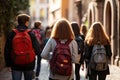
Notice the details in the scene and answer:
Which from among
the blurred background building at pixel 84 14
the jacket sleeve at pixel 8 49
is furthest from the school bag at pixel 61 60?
the blurred background building at pixel 84 14

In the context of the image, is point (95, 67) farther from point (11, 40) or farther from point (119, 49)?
point (119, 49)

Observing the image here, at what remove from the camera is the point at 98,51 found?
8352 millimetres

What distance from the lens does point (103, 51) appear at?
834cm

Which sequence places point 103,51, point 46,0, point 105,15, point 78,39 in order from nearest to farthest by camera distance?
point 103,51 → point 78,39 → point 105,15 → point 46,0

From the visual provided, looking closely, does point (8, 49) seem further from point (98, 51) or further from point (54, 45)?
point (98, 51)

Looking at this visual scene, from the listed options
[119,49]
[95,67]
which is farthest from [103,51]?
[119,49]

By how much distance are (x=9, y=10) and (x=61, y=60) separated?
27.2 feet

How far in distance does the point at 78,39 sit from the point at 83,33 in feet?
4.52

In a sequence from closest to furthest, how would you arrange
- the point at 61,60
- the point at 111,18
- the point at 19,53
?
the point at 61,60
the point at 19,53
the point at 111,18

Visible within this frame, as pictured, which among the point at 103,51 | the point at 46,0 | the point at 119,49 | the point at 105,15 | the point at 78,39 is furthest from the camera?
the point at 46,0

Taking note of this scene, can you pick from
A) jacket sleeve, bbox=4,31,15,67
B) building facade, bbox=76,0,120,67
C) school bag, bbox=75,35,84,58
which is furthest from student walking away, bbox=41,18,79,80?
building facade, bbox=76,0,120,67

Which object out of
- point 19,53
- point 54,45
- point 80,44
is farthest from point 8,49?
point 80,44

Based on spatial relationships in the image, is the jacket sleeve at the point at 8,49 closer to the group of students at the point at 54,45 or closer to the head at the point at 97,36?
the group of students at the point at 54,45

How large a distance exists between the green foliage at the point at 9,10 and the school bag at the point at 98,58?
6.07 metres
